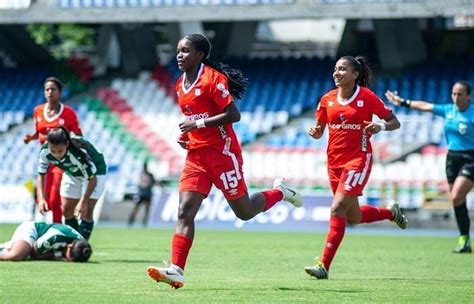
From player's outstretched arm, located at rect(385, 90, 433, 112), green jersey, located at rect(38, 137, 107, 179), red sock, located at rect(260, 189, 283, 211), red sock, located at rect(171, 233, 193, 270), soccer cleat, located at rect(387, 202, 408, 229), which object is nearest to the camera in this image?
red sock, located at rect(171, 233, 193, 270)

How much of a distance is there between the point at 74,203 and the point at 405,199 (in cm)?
1678

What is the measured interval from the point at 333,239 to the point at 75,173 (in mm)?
4267

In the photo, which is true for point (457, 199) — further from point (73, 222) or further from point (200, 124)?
point (200, 124)

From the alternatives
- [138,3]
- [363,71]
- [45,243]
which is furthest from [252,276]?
[138,3]

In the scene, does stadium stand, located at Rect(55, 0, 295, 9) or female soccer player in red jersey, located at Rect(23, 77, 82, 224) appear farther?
stadium stand, located at Rect(55, 0, 295, 9)

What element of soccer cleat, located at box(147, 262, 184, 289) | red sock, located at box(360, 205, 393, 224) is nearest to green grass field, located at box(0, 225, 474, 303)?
soccer cleat, located at box(147, 262, 184, 289)

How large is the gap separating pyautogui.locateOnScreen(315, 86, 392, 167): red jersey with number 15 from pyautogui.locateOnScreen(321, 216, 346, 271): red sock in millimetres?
653

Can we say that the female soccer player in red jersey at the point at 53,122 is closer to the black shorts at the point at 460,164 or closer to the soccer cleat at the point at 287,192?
the soccer cleat at the point at 287,192

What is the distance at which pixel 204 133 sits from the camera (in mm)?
11039

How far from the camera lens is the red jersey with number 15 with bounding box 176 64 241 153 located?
10.9 meters

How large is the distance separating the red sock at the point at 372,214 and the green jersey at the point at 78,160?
3.73m

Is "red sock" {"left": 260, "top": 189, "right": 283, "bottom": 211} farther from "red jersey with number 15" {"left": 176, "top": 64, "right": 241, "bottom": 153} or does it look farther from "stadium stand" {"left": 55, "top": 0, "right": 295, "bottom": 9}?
"stadium stand" {"left": 55, "top": 0, "right": 295, "bottom": 9}

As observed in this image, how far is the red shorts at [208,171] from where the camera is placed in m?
11.0

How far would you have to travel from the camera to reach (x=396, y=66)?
38.3 meters
